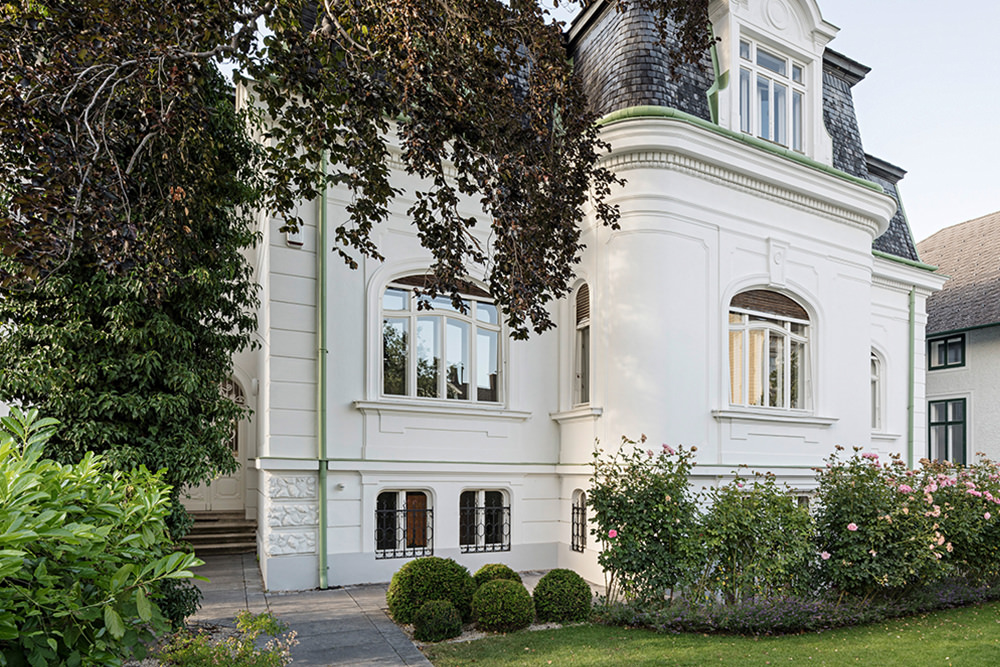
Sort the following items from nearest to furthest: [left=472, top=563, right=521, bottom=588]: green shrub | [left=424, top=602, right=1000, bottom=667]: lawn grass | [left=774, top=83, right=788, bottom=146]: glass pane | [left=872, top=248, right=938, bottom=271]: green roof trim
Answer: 1. [left=424, top=602, right=1000, bottom=667]: lawn grass
2. [left=472, top=563, right=521, bottom=588]: green shrub
3. [left=774, top=83, right=788, bottom=146]: glass pane
4. [left=872, top=248, right=938, bottom=271]: green roof trim

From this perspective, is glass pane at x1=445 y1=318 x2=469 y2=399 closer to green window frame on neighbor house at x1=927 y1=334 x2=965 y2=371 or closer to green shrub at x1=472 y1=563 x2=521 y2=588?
green shrub at x1=472 y1=563 x2=521 y2=588

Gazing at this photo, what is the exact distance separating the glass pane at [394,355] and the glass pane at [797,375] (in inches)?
255

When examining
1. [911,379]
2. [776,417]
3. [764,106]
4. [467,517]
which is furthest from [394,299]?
[911,379]

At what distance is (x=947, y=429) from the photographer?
19016 millimetres

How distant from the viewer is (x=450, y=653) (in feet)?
21.5

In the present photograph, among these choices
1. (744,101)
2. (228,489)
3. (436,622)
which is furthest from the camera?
(228,489)

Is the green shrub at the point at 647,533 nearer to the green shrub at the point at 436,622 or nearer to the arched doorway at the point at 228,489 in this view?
the green shrub at the point at 436,622

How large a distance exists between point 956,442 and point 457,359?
1583 cm

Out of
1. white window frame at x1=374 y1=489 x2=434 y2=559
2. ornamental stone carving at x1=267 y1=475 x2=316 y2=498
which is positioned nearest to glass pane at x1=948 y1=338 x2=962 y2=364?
white window frame at x1=374 y1=489 x2=434 y2=559

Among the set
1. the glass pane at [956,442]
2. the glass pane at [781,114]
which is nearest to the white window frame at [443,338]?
the glass pane at [781,114]

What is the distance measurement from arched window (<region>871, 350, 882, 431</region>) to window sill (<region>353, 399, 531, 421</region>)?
8861mm

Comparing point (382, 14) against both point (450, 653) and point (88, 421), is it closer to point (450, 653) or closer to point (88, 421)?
point (88, 421)

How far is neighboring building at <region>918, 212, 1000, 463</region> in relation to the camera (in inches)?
714

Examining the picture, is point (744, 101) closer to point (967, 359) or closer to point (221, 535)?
point (221, 535)
